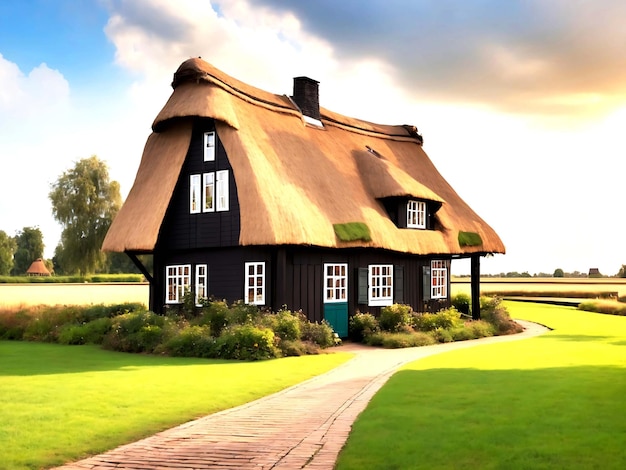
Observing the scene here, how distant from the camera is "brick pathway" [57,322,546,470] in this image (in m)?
8.31

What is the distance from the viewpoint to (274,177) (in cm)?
2439

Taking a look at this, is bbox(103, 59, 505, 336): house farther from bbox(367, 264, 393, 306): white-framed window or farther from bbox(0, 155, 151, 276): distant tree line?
bbox(0, 155, 151, 276): distant tree line

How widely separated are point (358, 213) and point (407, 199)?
130 inches

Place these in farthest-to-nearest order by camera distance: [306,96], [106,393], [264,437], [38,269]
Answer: [38,269], [306,96], [106,393], [264,437]

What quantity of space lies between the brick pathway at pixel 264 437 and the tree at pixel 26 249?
101660 mm

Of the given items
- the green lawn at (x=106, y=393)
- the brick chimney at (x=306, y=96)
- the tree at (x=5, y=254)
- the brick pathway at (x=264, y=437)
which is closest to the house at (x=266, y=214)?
the brick chimney at (x=306, y=96)

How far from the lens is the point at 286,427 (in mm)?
10172

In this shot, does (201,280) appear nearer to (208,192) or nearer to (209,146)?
(208,192)

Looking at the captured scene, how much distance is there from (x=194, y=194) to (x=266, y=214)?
4.56 m

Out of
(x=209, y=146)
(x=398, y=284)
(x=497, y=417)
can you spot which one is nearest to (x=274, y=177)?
(x=209, y=146)

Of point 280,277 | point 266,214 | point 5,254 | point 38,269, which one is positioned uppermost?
point 5,254

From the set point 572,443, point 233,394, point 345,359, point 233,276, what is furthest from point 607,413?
point 233,276

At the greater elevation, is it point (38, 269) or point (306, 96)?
point (306, 96)

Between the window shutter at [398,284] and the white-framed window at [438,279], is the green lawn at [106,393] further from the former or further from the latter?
the white-framed window at [438,279]
